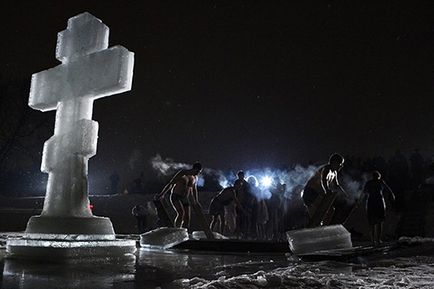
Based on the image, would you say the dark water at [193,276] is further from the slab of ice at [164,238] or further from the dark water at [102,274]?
the slab of ice at [164,238]

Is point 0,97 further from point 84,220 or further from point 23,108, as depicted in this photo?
point 84,220

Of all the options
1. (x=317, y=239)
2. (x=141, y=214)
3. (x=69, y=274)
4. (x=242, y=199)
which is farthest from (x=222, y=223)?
(x=69, y=274)

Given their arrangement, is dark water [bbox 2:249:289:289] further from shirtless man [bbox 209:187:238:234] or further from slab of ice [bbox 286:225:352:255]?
shirtless man [bbox 209:187:238:234]

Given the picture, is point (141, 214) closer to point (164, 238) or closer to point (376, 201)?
point (164, 238)

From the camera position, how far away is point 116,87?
5.09 metres

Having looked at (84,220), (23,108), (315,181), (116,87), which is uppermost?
(23,108)

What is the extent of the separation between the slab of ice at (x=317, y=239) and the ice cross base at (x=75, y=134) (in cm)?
239

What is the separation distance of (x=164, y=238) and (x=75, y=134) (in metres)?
3.16

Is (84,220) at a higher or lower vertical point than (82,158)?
lower

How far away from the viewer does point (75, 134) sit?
531 cm

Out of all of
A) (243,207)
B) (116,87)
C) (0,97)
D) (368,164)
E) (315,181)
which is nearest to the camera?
(116,87)

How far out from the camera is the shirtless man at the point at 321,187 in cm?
734

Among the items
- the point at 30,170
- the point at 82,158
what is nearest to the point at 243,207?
the point at 82,158

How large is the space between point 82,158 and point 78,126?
16.0 inches
